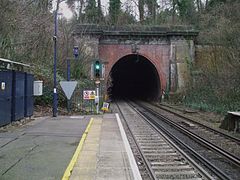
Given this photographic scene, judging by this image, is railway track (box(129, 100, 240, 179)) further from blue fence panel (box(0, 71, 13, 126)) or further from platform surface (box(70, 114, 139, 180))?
blue fence panel (box(0, 71, 13, 126))

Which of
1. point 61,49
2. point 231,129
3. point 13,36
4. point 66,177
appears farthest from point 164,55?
point 66,177

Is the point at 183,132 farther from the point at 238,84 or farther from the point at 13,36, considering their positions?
the point at 13,36

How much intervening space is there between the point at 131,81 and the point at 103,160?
51496 mm

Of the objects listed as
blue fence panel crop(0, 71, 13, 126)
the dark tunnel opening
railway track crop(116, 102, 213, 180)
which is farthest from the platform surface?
the dark tunnel opening

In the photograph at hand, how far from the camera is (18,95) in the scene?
1518cm

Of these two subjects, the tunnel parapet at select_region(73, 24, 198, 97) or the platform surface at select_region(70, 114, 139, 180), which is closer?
the platform surface at select_region(70, 114, 139, 180)

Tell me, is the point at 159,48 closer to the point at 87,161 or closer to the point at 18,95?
the point at 18,95

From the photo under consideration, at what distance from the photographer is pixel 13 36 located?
2173 cm

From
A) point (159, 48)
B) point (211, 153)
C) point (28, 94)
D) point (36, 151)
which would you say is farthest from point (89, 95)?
point (159, 48)

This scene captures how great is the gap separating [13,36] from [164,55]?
18.7 m

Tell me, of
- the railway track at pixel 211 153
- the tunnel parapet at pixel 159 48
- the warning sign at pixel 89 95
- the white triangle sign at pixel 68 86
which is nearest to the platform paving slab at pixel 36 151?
the railway track at pixel 211 153

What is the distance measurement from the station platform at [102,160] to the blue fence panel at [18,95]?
345 centimetres

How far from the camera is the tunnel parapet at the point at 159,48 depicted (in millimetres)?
36819

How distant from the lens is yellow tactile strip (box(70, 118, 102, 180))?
7258 millimetres
